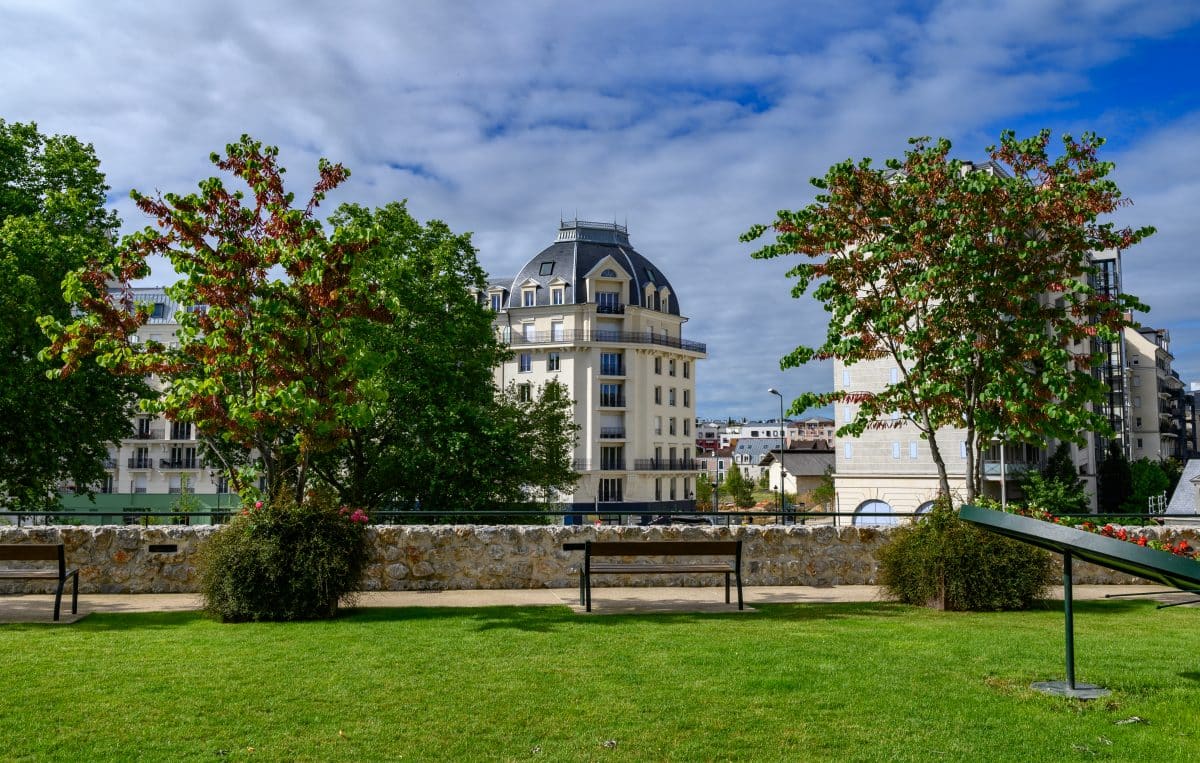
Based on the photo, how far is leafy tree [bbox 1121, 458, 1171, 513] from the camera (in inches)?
2388

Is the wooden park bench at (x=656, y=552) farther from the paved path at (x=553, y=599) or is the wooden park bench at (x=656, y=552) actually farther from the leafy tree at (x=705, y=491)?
the leafy tree at (x=705, y=491)

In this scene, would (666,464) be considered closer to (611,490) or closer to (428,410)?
(611,490)

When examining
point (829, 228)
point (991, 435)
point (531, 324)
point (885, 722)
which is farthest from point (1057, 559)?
point (531, 324)

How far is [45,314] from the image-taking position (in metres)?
20.9

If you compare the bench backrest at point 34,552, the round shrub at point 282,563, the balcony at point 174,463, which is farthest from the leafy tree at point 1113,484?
the balcony at point 174,463

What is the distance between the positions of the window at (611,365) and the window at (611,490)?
27.8 ft

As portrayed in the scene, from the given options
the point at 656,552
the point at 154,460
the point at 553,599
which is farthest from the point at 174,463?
the point at 656,552


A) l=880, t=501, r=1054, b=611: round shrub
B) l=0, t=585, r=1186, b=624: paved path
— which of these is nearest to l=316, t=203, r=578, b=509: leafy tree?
Answer: l=0, t=585, r=1186, b=624: paved path

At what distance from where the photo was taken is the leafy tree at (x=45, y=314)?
19.8 metres

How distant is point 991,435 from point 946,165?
13.1ft

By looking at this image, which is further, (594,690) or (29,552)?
(29,552)

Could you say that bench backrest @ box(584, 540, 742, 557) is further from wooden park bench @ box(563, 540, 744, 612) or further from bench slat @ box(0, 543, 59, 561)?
bench slat @ box(0, 543, 59, 561)

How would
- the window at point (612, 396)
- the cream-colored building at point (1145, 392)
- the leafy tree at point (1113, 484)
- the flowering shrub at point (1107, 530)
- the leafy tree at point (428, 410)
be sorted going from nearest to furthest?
the flowering shrub at point (1107, 530), the leafy tree at point (428, 410), the leafy tree at point (1113, 484), the window at point (612, 396), the cream-colored building at point (1145, 392)

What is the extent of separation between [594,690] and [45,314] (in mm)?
19176
